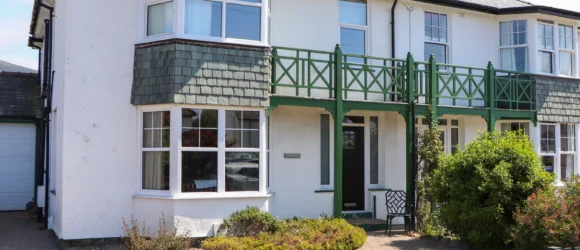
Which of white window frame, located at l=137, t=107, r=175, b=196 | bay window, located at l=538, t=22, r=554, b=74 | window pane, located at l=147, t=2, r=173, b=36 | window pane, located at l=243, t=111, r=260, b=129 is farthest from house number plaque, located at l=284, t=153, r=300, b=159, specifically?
bay window, located at l=538, t=22, r=554, b=74

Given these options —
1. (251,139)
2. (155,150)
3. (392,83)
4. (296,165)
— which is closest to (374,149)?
(392,83)

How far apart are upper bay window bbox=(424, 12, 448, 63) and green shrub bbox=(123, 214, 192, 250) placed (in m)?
8.44

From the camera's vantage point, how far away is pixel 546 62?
52.3ft

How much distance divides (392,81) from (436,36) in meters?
2.82

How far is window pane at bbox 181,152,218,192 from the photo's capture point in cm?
1091

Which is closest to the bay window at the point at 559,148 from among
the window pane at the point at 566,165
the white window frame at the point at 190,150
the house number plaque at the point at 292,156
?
the window pane at the point at 566,165

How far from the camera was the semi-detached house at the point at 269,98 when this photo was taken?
10938 millimetres

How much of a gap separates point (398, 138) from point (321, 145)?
210cm

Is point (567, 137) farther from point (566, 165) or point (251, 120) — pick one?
point (251, 120)

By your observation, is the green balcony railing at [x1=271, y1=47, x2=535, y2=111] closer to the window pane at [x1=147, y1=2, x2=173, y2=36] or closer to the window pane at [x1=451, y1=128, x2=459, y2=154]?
the window pane at [x1=451, y1=128, x2=459, y2=154]

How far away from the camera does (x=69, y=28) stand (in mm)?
11016

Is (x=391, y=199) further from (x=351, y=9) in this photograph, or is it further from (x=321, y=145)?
(x=351, y=9)

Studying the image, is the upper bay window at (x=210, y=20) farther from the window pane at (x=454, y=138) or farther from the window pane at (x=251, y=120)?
the window pane at (x=454, y=138)

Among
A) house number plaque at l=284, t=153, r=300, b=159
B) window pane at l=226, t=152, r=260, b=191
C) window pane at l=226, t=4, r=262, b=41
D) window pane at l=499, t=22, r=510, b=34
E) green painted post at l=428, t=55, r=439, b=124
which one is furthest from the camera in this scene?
window pane at l=499, t=22, r=510, b=34
